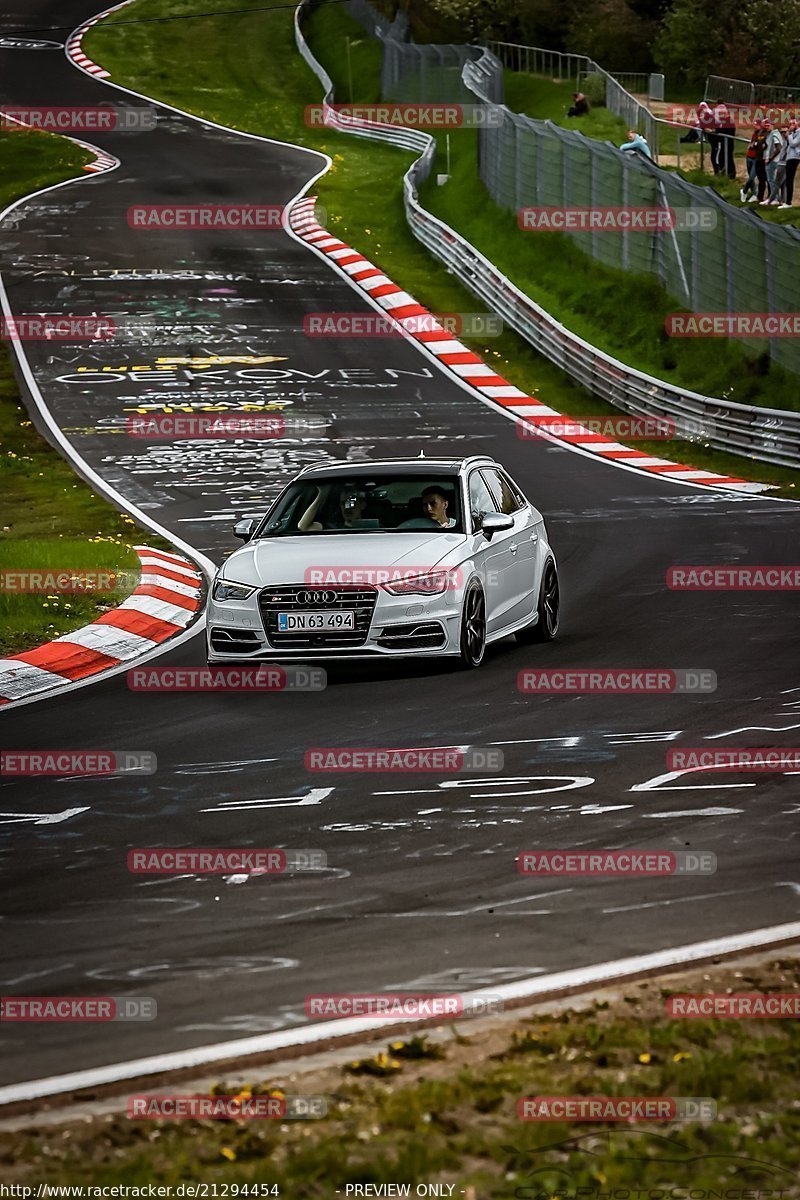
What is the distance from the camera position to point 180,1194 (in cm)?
473

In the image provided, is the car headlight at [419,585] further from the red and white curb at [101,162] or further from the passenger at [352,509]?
the red and white curb at [101,162]

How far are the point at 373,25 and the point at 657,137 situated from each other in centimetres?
3384

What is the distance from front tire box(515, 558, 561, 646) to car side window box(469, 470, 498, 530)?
69 centimetres

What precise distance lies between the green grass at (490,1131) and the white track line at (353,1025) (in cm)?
25

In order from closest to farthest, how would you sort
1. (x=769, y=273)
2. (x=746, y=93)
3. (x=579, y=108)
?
(x=769, y=273) → (x=746, y=93) → (x=579, y=108)
